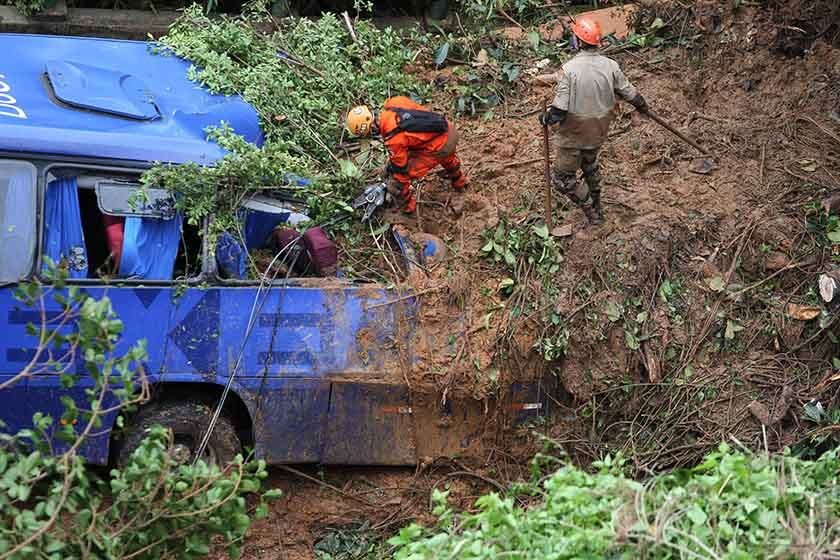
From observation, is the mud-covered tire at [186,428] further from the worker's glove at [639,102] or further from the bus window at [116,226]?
the worker's glove at [639,102]

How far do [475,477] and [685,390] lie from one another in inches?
52.2

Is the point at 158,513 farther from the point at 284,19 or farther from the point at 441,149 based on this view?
the point at 284,19

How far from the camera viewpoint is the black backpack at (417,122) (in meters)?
8.01

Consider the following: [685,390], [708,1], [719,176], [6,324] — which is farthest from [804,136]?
[6,324]

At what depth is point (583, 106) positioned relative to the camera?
7.97 meters

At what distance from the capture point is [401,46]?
10.2 metres

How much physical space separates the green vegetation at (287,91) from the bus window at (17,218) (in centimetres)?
63

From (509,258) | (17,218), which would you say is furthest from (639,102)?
(17,218)

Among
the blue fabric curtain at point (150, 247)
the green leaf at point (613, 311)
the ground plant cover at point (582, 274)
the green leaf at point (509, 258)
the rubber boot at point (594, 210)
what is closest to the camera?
the blue fabric curtain at point (150, 247)

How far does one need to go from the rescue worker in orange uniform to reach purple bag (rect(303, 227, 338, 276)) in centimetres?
64

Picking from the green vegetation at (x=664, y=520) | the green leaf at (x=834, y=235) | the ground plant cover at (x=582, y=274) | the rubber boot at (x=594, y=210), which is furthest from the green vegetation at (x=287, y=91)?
the green leaf at (x=834, y=235)

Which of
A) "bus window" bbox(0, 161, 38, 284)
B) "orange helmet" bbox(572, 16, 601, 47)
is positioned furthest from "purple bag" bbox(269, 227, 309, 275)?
"orange helmet" bbox(572, 16, 601, 47)

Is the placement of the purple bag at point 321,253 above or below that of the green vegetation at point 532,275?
above

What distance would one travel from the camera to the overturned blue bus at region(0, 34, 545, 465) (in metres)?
7.09
